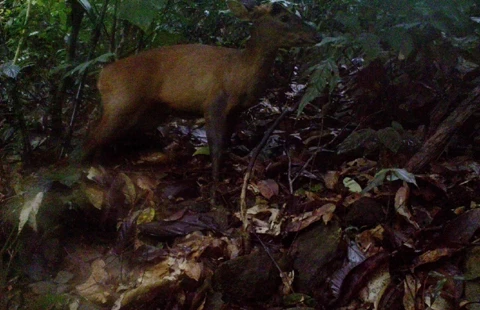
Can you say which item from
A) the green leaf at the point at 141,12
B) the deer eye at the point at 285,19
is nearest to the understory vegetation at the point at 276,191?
the green leaf at the point at 141,12

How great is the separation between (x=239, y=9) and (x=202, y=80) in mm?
666

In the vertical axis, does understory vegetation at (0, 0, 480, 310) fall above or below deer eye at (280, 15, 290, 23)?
below

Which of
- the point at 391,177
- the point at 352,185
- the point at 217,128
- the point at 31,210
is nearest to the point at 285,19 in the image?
the point at 217,128

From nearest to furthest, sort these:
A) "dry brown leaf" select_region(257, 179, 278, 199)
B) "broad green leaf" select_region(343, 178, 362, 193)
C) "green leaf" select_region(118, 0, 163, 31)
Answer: "green leaf" select_region(118, 0, 163, 31), "broad green leaf" select_region(343, 178, 362, 193), "dry brown leaf" select_region(257, 179, 278, 199)

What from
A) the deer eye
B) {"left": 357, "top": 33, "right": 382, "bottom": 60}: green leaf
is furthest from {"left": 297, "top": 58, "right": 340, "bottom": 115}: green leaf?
the deer eye

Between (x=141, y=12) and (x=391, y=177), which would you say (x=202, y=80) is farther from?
(x=391, y=177)

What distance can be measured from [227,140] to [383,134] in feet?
4.69

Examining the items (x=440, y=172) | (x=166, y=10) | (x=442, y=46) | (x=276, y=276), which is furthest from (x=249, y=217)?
(x=166, y=10)

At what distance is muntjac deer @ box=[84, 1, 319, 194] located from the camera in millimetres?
4652

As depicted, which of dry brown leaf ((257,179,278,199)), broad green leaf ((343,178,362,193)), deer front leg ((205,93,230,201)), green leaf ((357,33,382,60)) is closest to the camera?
green leaf ((357,33,382,60))

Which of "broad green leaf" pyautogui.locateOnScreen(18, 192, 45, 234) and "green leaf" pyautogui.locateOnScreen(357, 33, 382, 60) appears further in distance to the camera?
"broad green leaf" pyautogui.locateOnScreen(18, 192, 45, 234)

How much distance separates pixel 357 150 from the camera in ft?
14.6

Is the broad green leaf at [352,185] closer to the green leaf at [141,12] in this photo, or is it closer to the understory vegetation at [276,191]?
the understory vegetation at [276,191]

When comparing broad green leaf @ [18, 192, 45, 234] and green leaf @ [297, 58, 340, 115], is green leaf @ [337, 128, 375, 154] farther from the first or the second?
broad green leaf @ [18, 192, 45, 234]
